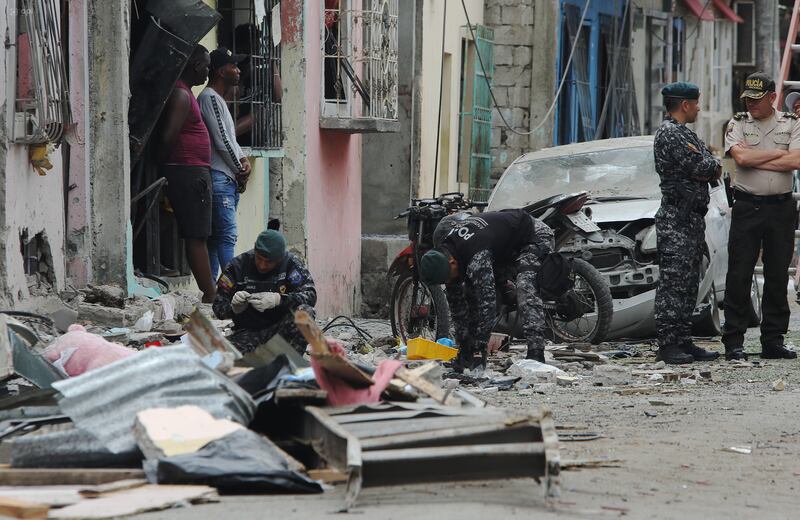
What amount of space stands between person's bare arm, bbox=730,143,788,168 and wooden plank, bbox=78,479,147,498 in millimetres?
6297

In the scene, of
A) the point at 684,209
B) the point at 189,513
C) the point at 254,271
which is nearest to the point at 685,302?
the point at 684,209

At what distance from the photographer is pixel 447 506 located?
5680 millimetres

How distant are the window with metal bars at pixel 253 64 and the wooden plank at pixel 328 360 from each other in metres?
7.42

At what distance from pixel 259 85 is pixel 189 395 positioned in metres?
7.92

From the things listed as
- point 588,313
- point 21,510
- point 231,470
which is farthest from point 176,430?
point 588,313

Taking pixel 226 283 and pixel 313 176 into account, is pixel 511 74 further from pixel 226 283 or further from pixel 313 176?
pixel 226 283

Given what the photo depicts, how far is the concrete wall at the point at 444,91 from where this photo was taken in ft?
63.7

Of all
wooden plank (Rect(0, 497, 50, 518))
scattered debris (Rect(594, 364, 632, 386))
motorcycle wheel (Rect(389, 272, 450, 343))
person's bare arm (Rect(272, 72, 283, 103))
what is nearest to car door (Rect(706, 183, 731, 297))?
motorcycle wheel (Rect(389, 272, 450, 343))

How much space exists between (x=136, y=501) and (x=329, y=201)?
34.9ft

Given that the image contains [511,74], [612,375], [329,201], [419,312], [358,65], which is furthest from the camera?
[511,74]

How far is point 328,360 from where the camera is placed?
6.69 m

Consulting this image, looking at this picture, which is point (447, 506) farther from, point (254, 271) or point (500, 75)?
point (500, 75)

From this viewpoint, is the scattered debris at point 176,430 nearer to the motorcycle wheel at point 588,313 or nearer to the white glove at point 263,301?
the white glove at point 263,301

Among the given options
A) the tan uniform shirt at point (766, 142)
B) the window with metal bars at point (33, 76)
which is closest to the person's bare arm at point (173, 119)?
the window with metal bars at point (33, 76)
